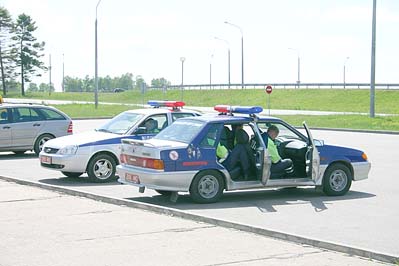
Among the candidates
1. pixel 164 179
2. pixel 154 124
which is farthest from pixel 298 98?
pixel 164 179

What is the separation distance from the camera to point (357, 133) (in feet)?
115

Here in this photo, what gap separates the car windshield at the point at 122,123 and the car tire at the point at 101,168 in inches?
24.3

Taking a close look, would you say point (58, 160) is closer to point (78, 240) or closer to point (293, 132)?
point (293, 132)

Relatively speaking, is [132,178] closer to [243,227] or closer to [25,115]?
[243,227]

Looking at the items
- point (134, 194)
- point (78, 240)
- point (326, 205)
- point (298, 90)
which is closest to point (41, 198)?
point (134, 194)

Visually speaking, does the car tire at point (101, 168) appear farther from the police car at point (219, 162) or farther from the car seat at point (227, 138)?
the car seat at point (227, 138)

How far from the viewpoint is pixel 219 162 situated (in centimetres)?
1270

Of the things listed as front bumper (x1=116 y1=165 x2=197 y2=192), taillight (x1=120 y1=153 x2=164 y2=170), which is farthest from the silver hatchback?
front bumper (x1=116 y1=165 x2=197 y2=192)

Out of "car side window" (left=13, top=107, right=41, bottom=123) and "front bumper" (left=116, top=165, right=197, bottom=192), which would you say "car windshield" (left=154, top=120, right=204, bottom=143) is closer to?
"front bumper" (left=116, top=165, right=197, bottom=192)

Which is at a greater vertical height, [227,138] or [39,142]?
[227,138]

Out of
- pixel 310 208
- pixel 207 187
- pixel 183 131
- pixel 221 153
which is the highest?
pixel 183 131

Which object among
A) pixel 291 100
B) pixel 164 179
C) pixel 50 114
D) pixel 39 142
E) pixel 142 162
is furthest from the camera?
pixel 291 100

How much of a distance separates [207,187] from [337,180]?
252cm

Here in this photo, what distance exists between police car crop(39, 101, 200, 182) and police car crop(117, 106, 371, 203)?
2181 mm
